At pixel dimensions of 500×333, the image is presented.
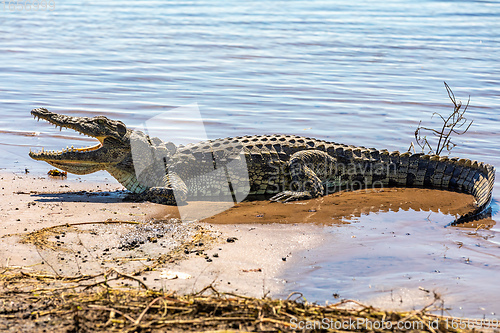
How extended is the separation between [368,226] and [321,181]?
1.54 meters

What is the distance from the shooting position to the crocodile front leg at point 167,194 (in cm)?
580

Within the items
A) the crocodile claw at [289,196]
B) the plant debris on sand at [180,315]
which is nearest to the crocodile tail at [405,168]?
the crocodile claw at [289,196]

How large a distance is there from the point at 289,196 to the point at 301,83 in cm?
705

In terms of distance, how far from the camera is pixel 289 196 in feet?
20.1

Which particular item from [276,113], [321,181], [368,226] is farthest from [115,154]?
[276,113]

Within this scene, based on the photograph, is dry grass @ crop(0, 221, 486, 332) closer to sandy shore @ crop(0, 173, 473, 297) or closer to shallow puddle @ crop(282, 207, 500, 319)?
shallow puddle @ crop(282, 207, 500, 319)

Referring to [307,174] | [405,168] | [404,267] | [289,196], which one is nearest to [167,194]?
[289,196]

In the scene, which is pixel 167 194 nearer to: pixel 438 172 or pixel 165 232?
pixel 165 232

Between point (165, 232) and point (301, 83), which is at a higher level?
point (301, 83)

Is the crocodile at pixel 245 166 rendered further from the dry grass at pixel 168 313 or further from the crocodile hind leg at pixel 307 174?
the dry grass at pixel 168 313

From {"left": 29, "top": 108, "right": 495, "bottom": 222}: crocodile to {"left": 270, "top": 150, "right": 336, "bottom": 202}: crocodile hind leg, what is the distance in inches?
Answer: 0.5

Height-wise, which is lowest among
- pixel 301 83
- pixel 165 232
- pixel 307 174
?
pixel 165 232

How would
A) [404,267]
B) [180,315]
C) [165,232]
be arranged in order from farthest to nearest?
[165,232], [404,267], [180,315]

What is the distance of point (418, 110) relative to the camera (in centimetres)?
1015
